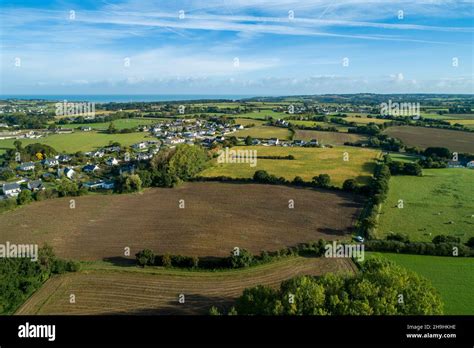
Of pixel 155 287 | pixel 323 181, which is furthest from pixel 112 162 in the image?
pixel 155 287

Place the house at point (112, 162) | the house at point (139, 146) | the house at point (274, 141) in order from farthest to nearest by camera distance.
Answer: the house at point (274, 141), the house at point (139, 146), the house at point (112, 162)

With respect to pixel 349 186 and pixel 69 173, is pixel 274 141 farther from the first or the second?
pixel 69 173

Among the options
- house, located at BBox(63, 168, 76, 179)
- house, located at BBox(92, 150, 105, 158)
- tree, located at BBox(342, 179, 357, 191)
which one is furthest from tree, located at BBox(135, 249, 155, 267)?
house, located at BBox(92, 150, 105, 158)

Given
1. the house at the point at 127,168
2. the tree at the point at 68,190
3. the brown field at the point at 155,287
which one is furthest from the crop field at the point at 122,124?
the brown field at the point at 155,287

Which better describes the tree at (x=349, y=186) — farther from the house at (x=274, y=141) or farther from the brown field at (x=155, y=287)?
the house at (x=274, y=141)

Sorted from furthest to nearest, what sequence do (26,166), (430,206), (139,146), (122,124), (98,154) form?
(122,124), (139,146), (98,154), (26,166), (430,206)

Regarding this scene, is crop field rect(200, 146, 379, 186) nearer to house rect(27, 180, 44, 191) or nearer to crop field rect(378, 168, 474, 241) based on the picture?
crop field rect(378, 168, 474, 241)
